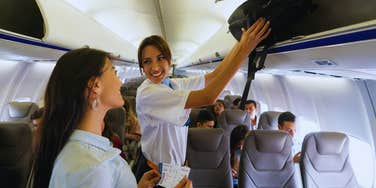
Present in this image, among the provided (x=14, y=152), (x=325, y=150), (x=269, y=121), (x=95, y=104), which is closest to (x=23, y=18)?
(x=14, y=152)

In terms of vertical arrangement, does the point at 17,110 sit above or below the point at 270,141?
above

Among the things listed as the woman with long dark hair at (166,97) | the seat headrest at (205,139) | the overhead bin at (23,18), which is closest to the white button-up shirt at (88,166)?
the woman with long dark hair at (166,97)

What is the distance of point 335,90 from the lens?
452cm

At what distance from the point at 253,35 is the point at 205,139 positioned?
192cm

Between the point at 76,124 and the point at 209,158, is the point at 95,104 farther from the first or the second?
the point at 209,158

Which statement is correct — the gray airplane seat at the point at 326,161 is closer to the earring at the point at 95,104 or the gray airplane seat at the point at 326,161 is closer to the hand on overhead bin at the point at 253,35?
the hand on overhead bin at the point at 253,35

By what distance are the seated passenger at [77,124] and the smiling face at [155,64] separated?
0.68m

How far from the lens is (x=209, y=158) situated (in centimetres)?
342

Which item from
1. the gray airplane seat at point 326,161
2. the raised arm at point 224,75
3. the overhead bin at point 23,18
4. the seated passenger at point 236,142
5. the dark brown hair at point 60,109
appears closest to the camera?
the dark brown hair at point 60,109

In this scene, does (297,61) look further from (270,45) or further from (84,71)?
(84,71)

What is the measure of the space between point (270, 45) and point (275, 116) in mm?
3363

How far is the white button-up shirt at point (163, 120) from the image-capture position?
5.37 ft

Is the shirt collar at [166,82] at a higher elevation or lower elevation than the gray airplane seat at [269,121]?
higher

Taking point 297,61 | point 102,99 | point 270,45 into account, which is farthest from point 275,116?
point 102,99
